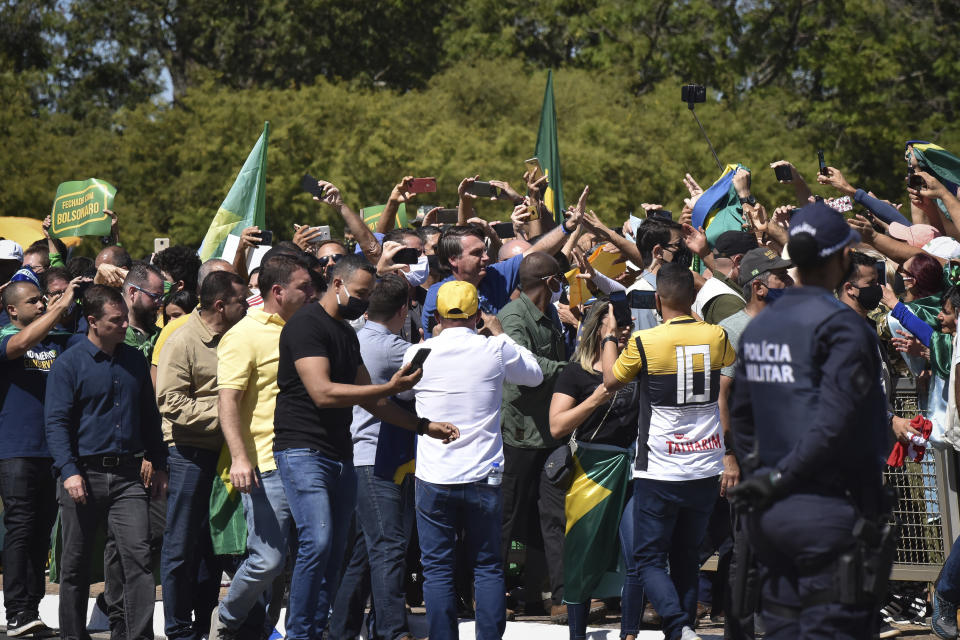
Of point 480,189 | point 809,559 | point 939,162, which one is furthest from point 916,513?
point 809,559

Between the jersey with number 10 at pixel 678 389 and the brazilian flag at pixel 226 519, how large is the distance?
2.36 metres

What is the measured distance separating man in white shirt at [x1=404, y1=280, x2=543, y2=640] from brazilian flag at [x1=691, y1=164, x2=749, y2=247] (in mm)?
4225

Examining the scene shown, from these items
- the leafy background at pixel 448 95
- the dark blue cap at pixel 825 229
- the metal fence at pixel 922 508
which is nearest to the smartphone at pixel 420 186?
the metal fence at pixel 922 508

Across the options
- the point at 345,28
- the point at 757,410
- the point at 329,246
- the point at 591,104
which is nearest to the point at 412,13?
the point at 345,28

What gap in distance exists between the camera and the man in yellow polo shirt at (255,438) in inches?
284

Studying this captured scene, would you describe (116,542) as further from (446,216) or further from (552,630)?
(446,216)

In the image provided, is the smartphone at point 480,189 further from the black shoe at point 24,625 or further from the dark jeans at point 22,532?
the black shoe at point 24,625

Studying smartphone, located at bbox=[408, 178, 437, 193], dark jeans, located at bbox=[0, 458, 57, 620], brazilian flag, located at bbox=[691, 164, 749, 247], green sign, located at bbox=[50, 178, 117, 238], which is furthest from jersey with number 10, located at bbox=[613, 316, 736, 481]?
green sign, located at bbox=[50, 178, 117, 238]

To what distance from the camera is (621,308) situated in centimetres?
754

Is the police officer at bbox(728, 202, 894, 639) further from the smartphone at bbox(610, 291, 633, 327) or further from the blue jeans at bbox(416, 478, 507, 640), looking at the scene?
the smartphone at bbox(610, 291, 633, 327)

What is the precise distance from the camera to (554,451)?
820 cm

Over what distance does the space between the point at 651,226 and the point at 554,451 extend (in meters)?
2.02

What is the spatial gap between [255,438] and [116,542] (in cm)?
107

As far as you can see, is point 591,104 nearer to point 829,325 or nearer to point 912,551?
point 912,551
